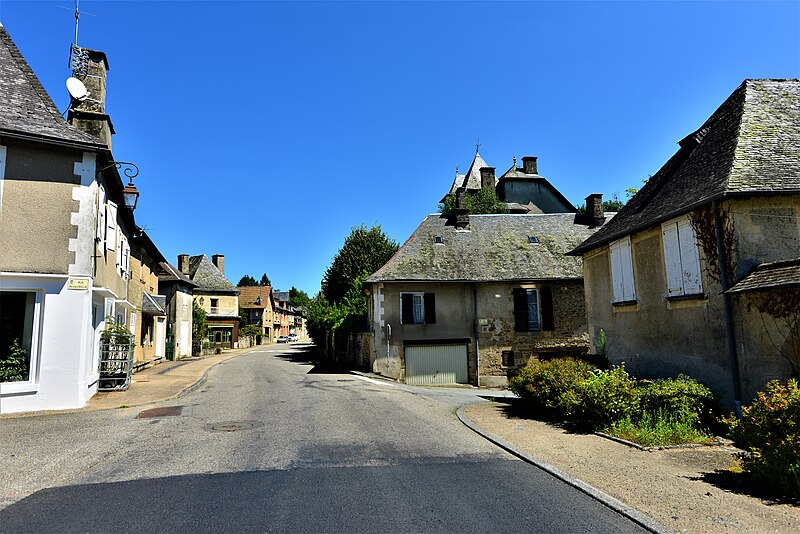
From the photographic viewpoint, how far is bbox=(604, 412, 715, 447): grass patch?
27.3ft

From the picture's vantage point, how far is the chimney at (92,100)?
1374cm

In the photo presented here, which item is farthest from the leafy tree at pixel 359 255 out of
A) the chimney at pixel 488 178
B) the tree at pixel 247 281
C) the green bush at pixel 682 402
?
the tree at pixel 247 281

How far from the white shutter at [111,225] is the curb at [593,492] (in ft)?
35.5

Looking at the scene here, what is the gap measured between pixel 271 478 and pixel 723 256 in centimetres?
910

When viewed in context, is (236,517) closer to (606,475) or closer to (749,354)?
(606,475)

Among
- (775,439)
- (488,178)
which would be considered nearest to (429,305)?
(775,439)

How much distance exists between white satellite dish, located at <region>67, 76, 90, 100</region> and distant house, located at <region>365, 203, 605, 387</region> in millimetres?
11894

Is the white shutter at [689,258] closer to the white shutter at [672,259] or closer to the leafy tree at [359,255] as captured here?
the white shutter at [672,259]

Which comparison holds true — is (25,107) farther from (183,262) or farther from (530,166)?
(530,166)

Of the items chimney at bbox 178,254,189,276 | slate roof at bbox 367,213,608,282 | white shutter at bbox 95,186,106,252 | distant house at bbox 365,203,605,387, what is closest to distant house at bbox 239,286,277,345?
chimney at bbox 178,254,189,276

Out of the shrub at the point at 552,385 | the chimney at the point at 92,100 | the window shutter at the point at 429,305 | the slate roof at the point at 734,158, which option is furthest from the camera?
the window shutter at the point at 429,305

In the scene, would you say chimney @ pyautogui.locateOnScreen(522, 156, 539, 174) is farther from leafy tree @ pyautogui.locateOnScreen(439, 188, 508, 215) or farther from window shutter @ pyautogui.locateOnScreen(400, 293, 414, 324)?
window shutter @ pyautogui.locateOnScreen(400, 293, 414, 324)

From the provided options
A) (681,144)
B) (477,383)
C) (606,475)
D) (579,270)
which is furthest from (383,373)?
(606,475)

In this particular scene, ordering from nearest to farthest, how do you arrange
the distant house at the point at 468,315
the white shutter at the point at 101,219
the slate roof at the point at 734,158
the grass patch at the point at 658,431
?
the grass patch at the point at 658,431
the slate roof at the point at 734,158
the white shutter at the point at 101,219
the distant house at the point at 468,315
